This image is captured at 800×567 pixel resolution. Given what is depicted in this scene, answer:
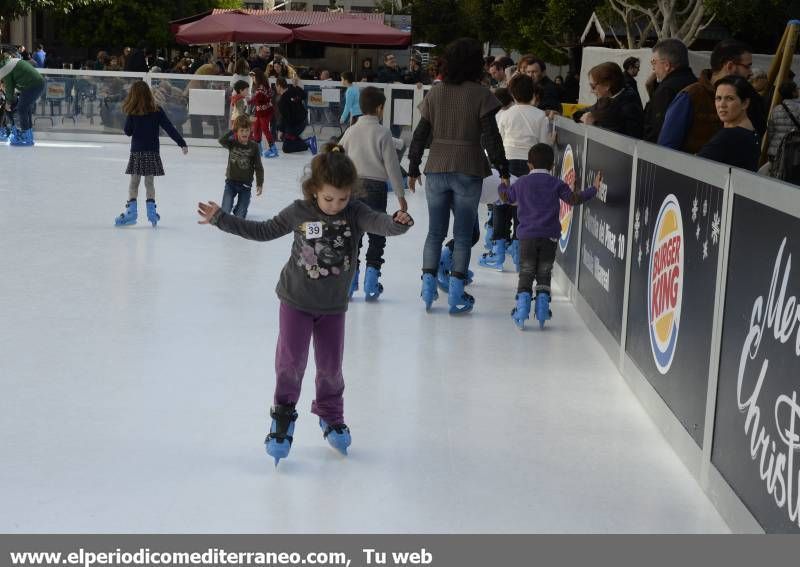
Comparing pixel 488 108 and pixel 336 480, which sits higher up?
pixel 488 108

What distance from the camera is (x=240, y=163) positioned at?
11406mm

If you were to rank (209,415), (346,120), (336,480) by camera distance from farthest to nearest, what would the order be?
(346,120), (209,415), (336,480)

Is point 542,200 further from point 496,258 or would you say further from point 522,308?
point 496,258

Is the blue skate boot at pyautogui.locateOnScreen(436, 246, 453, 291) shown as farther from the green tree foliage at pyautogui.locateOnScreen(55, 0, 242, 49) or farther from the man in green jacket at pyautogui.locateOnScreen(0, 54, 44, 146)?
the green tree foliage at pyautogui.locateOnScreen(55, 0, 242, 49)

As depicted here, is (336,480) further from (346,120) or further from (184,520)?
(346,120)

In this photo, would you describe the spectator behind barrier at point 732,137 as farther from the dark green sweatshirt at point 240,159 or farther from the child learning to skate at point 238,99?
the child learning to skate at point 238,99

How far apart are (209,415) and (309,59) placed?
134ft

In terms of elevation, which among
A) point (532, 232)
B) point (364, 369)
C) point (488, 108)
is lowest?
point (364, 369)

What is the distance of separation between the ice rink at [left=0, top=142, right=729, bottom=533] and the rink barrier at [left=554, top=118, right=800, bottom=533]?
20 cm

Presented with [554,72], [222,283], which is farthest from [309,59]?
[222,283]

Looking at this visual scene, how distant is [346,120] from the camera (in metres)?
21.4

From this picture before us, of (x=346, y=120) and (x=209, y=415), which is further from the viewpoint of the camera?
(x=346, y=120)
